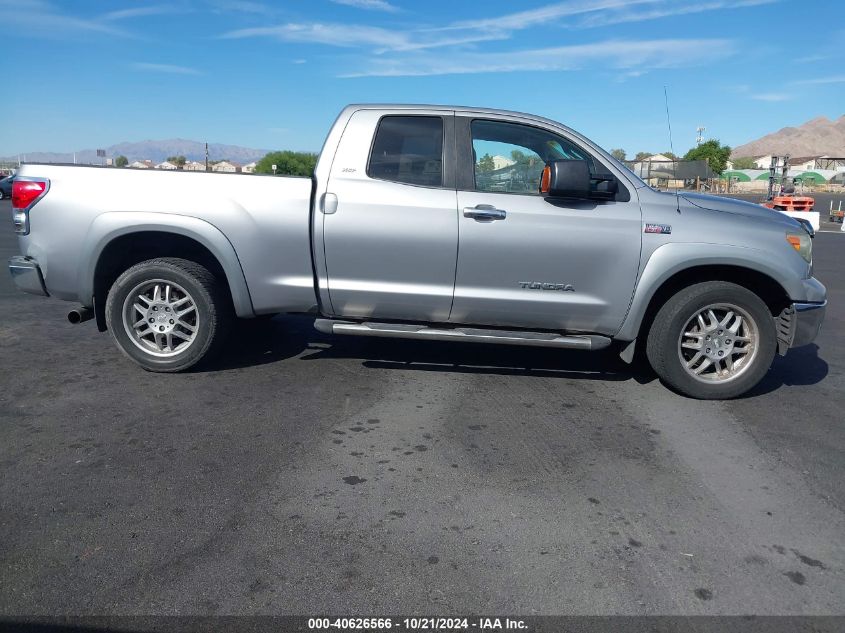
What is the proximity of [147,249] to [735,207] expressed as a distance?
4.59m

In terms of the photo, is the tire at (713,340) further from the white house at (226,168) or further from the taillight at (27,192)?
the taillight at (27,192)

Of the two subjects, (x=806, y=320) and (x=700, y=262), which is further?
(x=806, y=320)

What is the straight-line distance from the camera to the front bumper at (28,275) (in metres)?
5.28

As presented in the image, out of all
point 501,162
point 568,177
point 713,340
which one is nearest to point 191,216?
point 501,162

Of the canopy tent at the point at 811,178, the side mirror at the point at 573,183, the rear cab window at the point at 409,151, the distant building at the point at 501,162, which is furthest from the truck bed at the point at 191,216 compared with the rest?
the canopy tent at the point at 811,178

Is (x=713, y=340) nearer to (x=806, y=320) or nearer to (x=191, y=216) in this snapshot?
(x=806, y=320)

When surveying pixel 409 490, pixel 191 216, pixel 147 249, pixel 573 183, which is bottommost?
pixel 409 490

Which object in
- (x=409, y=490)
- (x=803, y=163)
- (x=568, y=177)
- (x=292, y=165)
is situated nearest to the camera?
(x=409, y=490)

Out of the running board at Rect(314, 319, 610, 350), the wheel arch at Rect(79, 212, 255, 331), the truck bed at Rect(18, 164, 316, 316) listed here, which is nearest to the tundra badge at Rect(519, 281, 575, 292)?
the running board at Rect(314, 319, 610, 350)

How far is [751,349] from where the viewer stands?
512cm

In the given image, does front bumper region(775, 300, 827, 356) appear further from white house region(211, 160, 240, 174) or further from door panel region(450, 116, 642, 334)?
white house region(211, 160, 240, 174)

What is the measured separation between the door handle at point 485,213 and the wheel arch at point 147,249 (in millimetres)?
1752

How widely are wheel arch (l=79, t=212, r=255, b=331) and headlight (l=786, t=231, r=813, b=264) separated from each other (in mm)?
4062

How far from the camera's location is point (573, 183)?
4.77m
